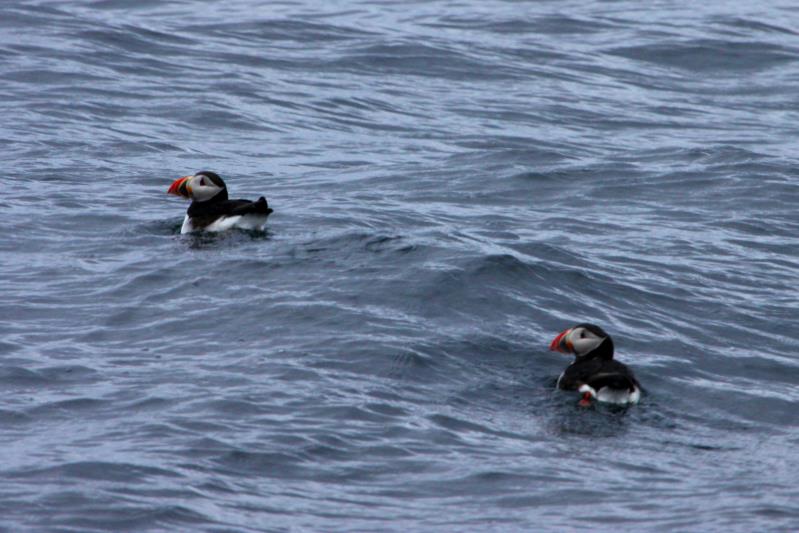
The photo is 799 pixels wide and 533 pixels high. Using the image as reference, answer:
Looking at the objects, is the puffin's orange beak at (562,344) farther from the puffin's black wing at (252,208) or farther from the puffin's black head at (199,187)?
the puffin's black head at (199,187)

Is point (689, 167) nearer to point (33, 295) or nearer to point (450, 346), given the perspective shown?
point (450, 346)

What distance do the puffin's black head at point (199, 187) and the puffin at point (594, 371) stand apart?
460cm

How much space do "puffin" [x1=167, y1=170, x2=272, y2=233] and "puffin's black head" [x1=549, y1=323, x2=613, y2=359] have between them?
3.90 meters

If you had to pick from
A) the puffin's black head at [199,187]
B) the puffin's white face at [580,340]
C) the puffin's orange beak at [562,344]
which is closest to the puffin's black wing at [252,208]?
the puffin's black head at [199,187]

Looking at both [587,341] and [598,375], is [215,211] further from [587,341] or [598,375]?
[598,375]

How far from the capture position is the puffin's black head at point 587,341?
30.2ft

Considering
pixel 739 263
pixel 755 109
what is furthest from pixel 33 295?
pixel 755 109

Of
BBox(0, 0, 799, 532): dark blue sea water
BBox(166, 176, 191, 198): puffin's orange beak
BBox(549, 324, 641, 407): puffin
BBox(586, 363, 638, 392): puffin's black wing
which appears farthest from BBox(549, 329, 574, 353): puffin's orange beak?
BBox(166, 176, 191, 198): puffin's orange beak

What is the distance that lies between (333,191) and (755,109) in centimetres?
817

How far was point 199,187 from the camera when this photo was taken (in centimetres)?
1304

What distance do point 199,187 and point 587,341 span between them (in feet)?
16.8

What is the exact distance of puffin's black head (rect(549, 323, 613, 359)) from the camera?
9195mm

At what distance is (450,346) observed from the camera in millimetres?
9594

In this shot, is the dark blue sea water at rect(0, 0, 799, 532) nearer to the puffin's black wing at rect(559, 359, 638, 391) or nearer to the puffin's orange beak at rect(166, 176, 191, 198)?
the puffin's black wing at rect(559, 359, 638, 391)
